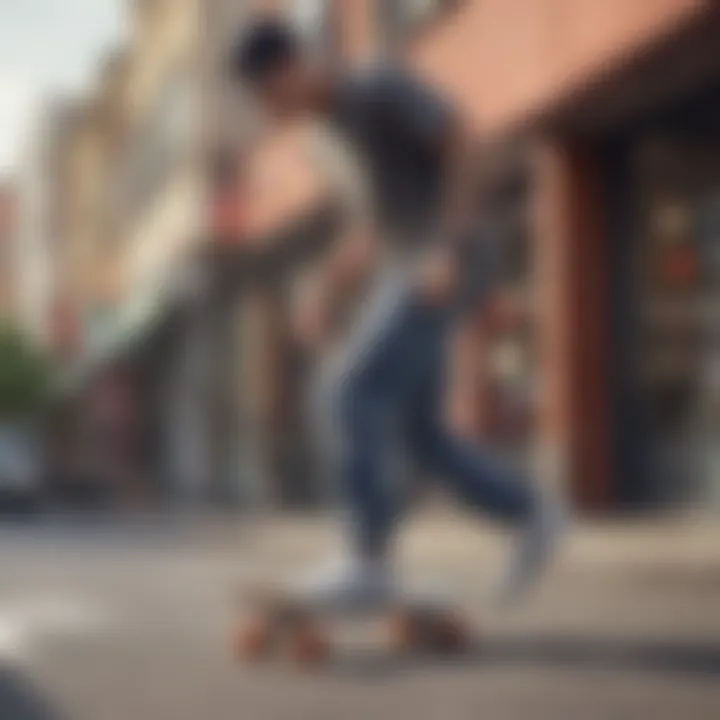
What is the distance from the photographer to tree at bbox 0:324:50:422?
2521mm

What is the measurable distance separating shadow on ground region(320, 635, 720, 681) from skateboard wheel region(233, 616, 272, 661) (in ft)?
0.32

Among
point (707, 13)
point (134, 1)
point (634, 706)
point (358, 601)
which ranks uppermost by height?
point (707, 13)

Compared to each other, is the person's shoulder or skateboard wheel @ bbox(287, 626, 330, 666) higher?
the person's shoulder

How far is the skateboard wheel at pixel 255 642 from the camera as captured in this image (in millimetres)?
2477

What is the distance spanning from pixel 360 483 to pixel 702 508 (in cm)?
119

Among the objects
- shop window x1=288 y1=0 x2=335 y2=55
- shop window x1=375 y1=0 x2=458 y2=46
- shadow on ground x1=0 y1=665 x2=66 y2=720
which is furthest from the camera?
shop window x1=375 y1=0 x2=458 y2=46

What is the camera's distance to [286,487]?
279 centimetres

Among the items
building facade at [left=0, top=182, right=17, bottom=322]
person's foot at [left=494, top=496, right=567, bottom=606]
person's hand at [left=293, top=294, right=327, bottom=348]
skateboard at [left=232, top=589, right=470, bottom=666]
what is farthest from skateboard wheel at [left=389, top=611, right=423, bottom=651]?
building facade at [left=0, top=182, right=17, bottom=322]

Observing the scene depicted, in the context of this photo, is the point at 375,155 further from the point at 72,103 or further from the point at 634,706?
the point at 634,706

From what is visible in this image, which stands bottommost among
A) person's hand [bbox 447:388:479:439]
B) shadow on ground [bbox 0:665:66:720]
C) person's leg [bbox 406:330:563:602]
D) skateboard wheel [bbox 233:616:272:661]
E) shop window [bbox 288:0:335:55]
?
shadow on ground [bbox 0:665:66:720]

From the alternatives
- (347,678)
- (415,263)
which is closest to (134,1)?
(415,263)

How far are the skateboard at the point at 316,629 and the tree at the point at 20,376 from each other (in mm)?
423

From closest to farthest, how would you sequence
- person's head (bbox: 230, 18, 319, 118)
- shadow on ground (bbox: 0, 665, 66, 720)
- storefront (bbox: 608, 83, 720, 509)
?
shadow on ground (bbox: 0, 665, 66, 720) < person's head (bbox: 230, 18, 319, 118) < storefront (bbox: 608, 83, 720, 509)

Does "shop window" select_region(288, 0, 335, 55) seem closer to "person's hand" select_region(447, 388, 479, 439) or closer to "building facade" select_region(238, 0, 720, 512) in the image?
"building facade" select_region(238, 0, 720, 512)
